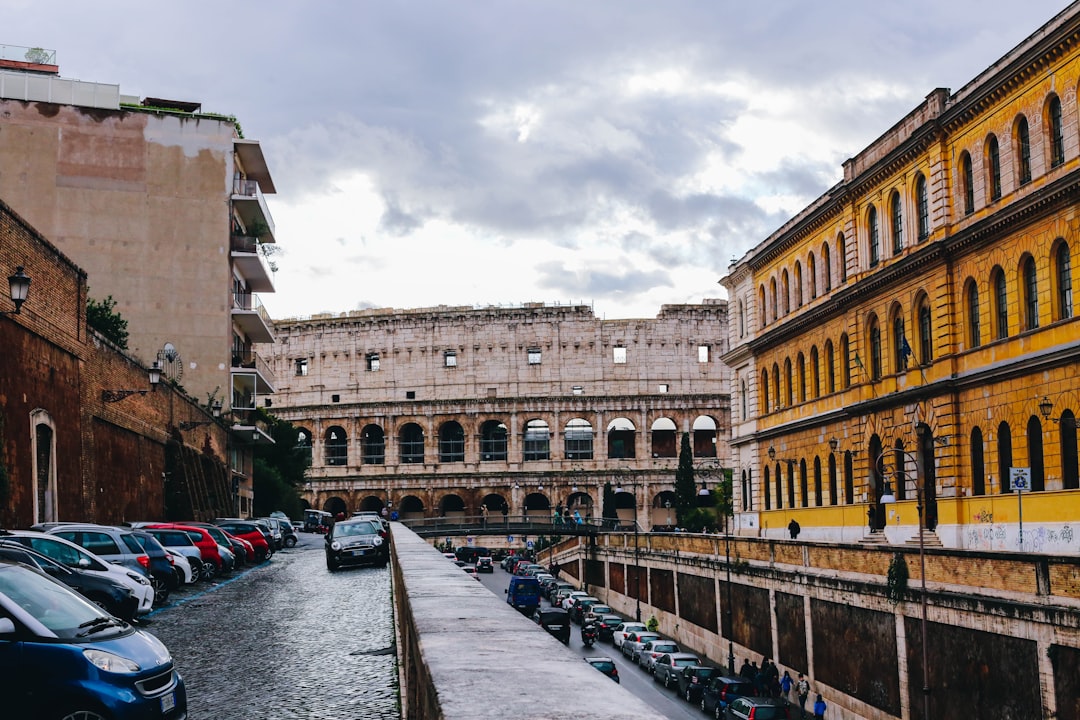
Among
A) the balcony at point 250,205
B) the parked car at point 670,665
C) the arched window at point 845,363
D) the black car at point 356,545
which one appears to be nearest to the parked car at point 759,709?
the parked car at point 670,665

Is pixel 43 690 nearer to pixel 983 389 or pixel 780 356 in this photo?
pixel 983 389

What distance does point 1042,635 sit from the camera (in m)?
21.1

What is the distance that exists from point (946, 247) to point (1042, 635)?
1702 centimetres

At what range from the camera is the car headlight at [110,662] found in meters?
9.06

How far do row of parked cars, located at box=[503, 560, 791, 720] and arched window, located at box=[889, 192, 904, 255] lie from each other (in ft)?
50.2

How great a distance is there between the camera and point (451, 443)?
307 feet

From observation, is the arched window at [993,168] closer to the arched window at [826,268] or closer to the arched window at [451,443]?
the arched window at [826,268]

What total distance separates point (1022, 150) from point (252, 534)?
24453mm

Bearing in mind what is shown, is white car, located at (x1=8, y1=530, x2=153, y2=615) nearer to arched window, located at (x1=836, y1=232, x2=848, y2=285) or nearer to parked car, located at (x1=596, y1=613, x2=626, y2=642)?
arched window, located at (x1=836, y1=232, x2=848, y2=285)

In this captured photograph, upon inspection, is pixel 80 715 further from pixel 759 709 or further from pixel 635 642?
pixel 635 642

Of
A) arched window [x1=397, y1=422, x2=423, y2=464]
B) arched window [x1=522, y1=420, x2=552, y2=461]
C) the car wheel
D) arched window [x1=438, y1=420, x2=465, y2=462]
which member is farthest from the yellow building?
arched window [x1=397, y1=422, x2=423, y2=464]

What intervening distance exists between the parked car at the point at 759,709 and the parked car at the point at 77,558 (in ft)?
57.5

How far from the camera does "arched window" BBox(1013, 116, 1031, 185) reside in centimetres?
3203

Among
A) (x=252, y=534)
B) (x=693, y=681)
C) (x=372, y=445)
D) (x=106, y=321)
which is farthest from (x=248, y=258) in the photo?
(x=372, y=445)
